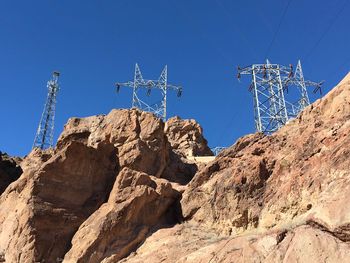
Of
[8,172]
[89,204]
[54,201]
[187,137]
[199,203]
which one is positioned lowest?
[199,203]

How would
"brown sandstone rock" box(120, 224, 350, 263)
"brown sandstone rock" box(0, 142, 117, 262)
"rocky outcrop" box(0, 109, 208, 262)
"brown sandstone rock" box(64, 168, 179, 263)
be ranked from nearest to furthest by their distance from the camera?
"brown sandstone rock" box(120, 224, 350, 263) < "brown sandstone rock" box(64, 168, 179, 263) < "rocky outcrop" box(0, 109, 208, 262) < "brown sandstone rock" box(0, 142, 117, 262)

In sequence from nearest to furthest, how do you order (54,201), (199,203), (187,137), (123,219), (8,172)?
(123,219) → (199,203) → (54,201) → (8,172) → (187,137)

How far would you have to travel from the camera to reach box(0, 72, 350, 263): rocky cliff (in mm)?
17188

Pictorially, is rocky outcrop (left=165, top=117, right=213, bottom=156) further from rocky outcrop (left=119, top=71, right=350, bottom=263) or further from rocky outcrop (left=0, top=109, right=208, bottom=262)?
rocky outcrop (left=119, top=71, right=350, bottom=263)

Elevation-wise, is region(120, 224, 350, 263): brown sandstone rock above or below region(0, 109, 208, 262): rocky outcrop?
below

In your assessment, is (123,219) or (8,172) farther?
(8,172)

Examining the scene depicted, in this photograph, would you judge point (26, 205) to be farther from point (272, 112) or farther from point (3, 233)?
point (272, 112)

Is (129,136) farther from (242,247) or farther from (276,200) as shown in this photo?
(242,247)

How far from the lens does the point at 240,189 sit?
2298 cm

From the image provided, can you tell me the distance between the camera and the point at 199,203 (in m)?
24.8

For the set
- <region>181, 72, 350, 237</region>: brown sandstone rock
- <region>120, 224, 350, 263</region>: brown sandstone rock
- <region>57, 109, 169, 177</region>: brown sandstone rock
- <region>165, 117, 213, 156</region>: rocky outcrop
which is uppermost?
<region>165, 117, 213, 156</region>: rocky outcrop

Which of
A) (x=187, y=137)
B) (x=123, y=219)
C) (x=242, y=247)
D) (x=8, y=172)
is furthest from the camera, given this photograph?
(x=187, y=137)

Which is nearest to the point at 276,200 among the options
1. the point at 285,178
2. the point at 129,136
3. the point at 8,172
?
the point at 285,178

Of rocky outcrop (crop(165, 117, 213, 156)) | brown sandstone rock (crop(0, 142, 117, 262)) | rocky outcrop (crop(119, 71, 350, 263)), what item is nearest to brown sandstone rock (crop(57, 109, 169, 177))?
brown sandstone rock (crop(0, 142, 117, 262))
